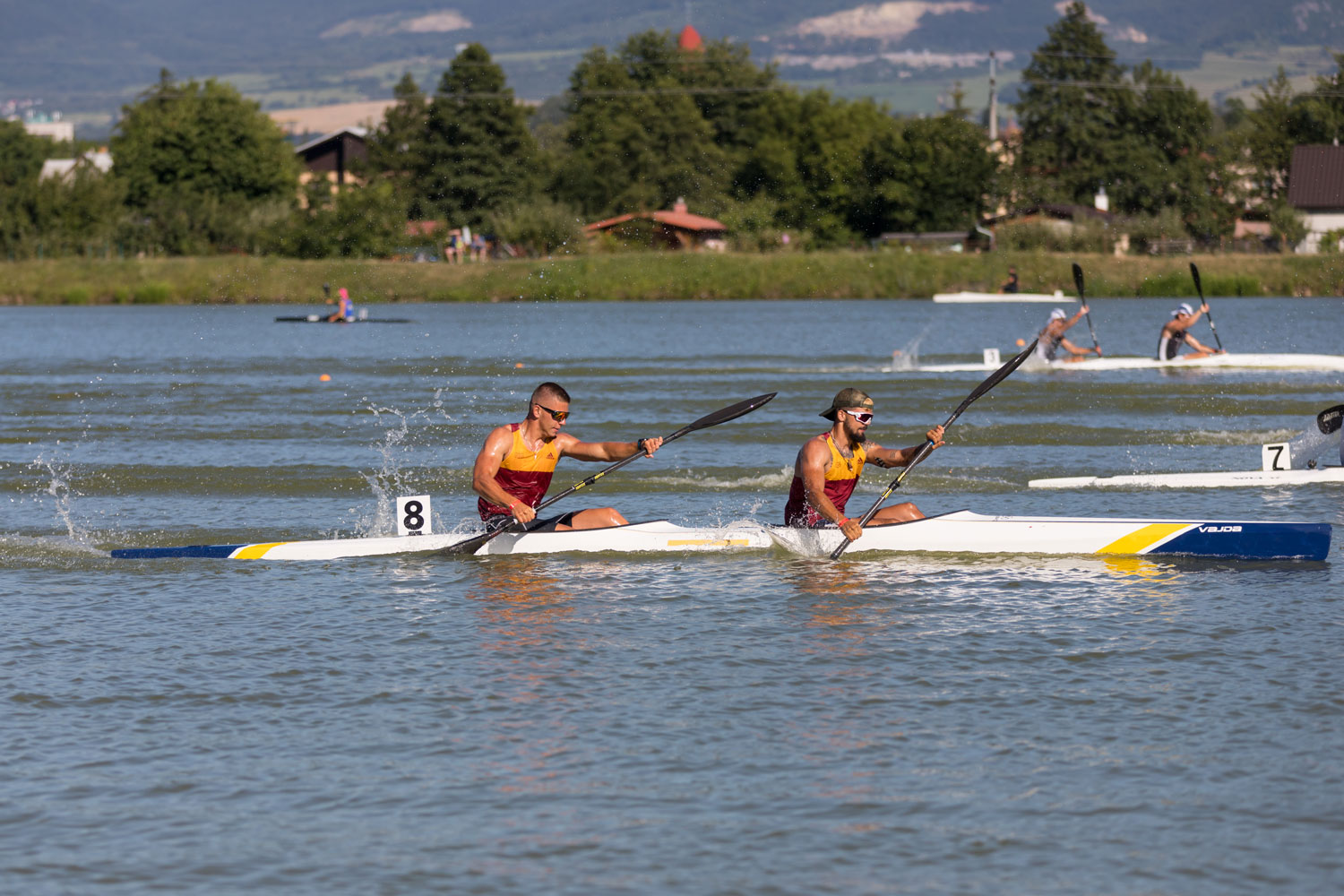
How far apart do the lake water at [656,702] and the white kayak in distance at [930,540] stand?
0.13 meters

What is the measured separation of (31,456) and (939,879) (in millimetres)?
17713

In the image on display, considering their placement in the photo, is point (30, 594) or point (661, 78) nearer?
point (30, 594)

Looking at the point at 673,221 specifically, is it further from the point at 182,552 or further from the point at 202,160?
the point at 182,552

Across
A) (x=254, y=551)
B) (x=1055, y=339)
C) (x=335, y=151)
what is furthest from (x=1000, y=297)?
(x=335, y=151)

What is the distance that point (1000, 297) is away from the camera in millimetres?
63000

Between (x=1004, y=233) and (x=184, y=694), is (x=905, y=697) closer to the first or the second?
(x=184, y=694)

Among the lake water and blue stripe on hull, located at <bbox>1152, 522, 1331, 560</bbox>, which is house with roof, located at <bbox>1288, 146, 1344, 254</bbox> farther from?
blue stripe on hull, located at <bbox>1152, 522, 1331, 560</bbox>

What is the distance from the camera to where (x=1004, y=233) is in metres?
76.1

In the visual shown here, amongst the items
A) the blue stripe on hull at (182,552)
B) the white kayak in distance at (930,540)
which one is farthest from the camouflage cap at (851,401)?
the blue stripe on hull at (182,552)

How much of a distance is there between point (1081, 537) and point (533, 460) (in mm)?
4261

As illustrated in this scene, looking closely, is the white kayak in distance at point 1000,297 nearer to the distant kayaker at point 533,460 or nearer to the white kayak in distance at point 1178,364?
the white kayak in distance at point 1178,364

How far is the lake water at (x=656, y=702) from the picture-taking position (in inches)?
264

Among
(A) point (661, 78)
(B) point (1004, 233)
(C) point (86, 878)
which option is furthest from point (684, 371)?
(A) point (661, 78)

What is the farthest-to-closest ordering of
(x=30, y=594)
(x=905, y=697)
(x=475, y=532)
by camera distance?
(x=475, y=532), (x=30, y=594), (x=905, y=697)
